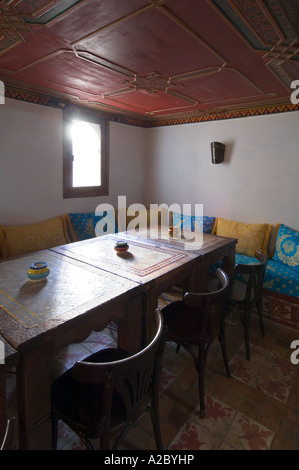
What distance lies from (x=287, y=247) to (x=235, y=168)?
1398mm

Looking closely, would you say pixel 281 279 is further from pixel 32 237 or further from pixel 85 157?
pixel 85 157

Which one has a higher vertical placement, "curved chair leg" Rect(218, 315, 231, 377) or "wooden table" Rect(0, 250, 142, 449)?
"wooden table" Rect(0, 250, 142, 449)

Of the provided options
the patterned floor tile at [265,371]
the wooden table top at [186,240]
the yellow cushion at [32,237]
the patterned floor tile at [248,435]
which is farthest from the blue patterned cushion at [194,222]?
the patterned floor tile at [248,435]

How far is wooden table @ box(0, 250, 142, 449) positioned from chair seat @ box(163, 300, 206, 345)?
0.27 meters

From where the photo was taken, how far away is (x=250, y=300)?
2.26m

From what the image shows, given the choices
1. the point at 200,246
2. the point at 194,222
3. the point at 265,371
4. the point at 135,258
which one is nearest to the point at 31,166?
the point at 135,258

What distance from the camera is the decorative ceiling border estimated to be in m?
3.15

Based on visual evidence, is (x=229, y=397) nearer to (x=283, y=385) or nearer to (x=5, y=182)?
(x=283, y=385)

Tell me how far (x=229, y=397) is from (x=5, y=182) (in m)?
3.10

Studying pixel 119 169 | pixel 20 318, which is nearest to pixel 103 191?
pixel 119 169

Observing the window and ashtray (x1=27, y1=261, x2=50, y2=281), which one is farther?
the window

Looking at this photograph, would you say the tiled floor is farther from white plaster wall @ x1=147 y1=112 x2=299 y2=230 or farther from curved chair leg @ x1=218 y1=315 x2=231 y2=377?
white plaster wall @ x1=147 y1=112 x2=299 y2=230

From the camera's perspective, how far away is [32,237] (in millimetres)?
3104

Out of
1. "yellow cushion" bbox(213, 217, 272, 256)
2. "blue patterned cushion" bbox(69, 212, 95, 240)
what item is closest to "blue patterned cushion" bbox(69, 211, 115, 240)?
"blue patterned cushion" bbox(69, 212, 95, 240)
